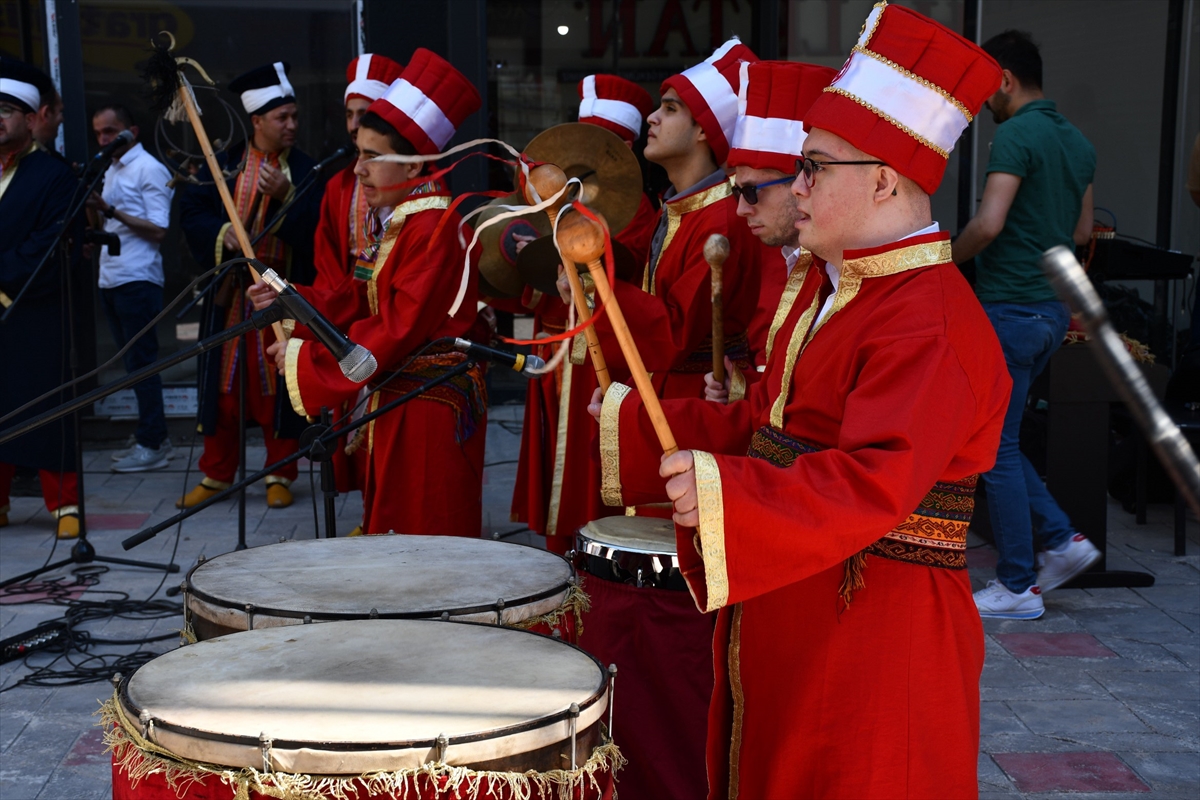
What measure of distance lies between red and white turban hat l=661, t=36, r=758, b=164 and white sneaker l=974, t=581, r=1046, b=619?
1987mm

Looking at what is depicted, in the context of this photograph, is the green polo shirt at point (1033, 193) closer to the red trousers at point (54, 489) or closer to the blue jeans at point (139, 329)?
the red trousers at point (54, 489)

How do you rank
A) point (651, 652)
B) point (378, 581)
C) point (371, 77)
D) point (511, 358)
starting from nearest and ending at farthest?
point (378, 581) → point (651, 652) → point (511, 358) → point (371, 77)

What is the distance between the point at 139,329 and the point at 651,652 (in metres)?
5.08

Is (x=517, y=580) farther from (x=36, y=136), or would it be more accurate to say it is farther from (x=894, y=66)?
(x=36, y=136)

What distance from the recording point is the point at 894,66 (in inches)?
77.5

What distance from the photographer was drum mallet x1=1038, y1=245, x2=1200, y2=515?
38.3 inches

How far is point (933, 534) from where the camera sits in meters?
1.98

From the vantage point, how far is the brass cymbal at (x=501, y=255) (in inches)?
169

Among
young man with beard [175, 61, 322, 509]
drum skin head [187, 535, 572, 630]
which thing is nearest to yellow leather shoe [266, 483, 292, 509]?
young man with beard [175, 61, 322, 509]

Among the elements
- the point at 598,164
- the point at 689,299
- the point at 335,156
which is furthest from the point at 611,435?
the point at 335,156

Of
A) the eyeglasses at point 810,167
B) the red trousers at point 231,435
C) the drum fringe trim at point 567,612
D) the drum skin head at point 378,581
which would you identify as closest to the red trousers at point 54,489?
the red trousers at point 231,435

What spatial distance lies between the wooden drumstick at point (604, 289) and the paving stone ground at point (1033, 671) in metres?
1.80

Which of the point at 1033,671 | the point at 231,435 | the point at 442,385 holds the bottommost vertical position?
the point at 1033,671

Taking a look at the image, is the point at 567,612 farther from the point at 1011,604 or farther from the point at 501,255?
the point at 1011,604
